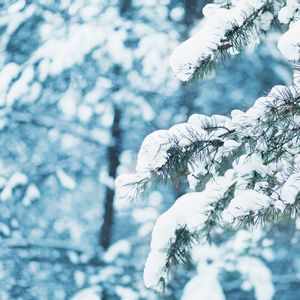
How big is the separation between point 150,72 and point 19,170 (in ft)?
5.05

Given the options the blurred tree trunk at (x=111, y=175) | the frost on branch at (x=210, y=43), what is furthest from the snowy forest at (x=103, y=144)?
the frost on branch at (x=210, y=43)

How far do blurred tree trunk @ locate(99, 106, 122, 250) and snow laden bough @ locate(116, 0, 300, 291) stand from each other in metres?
2.41

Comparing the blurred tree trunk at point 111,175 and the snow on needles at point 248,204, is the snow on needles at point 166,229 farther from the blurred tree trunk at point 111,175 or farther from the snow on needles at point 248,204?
the blurred tree trunk at point 111,175

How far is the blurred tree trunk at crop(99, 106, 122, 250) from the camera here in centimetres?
360

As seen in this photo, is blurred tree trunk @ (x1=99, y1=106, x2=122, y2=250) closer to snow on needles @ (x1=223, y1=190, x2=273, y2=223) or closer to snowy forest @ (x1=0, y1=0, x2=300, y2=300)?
snowy forest @ (x1=0, y1=0, x2=300, y2=300)

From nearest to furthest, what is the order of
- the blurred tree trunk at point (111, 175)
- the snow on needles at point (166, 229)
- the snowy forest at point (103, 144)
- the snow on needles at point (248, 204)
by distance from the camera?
the snow on needles at point (248, 204)
the snow on needles at point (166, 229)
the snowy forest at point (103, 144)
the blurred tree trunk at point (111, 175)

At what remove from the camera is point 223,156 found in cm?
110

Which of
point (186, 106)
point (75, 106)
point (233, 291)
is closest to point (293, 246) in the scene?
point (233, 291)

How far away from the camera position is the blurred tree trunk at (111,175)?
3.60m

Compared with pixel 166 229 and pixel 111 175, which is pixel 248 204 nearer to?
pixel 166 229

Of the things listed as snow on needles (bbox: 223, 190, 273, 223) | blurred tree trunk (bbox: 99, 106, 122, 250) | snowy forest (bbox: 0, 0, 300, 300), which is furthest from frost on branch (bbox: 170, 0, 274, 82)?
blurred tree trunk (bbox: 99, 106, 122, 250)

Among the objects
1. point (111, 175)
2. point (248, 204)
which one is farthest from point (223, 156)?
point (111, 175)

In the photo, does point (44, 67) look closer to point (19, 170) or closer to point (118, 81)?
point (118, 81)

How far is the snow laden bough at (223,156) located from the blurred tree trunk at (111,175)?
2410 mm
